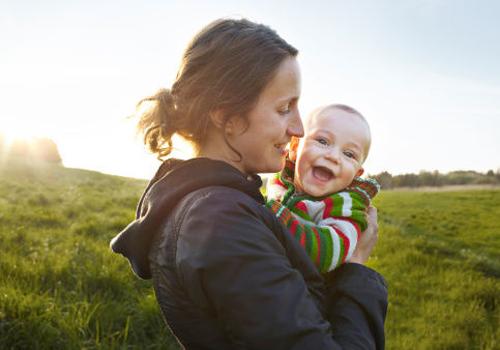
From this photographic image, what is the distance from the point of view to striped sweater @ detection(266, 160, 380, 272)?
1834mm

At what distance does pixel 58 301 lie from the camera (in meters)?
3.77

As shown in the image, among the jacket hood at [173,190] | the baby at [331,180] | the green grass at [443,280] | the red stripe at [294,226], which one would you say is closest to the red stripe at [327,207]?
the baby at [331,180]

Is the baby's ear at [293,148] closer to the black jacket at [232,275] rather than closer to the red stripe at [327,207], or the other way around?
the red stripe at [327,207]

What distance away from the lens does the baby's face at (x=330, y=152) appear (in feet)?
6.99

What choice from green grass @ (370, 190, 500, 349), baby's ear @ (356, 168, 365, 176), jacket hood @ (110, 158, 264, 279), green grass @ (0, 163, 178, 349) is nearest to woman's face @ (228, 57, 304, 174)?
jacket hood @ (110, 158, 264, 279)

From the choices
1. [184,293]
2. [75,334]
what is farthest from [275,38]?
[75,334]

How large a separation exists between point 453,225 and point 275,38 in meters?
9.77

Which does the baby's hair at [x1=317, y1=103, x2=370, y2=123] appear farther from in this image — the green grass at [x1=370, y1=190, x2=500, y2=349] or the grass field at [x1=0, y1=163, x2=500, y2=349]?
the green grass at [x1=370, y1=190, x2=500, y2=349]

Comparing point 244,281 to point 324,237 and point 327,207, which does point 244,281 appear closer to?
point 324,237

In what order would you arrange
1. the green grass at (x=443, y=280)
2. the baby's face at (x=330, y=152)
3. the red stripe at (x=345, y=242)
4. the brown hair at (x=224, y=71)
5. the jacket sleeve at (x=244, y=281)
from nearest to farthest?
the jacket sleeve at (x=244, y=281) < the brown hair at (x=224, y=71) < the red stripe at (x=345, y=242) < the baby's face at (x=330, y=152) < the green grass at (x=443, y=280)

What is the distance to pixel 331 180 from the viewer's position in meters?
2.14

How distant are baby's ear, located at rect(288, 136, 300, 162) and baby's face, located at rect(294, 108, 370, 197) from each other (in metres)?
0.09

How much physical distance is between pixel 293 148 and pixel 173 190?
1.00 metres

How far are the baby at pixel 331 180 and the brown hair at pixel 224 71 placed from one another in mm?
501
